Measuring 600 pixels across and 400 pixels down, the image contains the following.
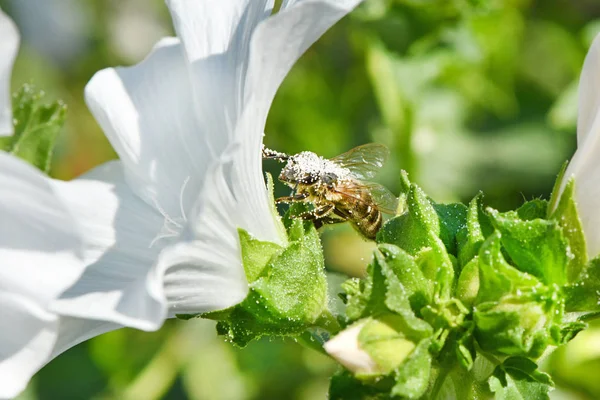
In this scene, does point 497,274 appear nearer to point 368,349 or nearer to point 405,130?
point 368,349

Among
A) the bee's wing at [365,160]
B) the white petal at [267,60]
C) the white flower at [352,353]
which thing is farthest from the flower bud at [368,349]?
the bee's wing at [365,160]

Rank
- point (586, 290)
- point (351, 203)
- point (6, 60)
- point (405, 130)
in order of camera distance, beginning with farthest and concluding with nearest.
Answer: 1. point (405, 130)
2. point (351, 203)
3. point (586, 290)
4. point (6, 60)

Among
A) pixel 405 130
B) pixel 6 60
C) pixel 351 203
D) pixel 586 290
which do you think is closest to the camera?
pixel 6 60

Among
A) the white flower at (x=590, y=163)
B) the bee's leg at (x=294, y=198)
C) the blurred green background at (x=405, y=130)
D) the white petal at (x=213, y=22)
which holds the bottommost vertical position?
the blurred green background at (x=405, y=130)

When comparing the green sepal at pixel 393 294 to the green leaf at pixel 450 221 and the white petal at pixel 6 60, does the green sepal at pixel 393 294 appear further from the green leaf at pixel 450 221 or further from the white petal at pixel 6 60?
the white petal at pixel 6 60

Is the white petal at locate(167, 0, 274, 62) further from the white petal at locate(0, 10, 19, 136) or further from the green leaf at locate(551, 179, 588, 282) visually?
the green leaf at locate(551, 179, 588, 282)

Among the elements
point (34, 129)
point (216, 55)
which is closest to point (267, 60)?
point (216, 55)

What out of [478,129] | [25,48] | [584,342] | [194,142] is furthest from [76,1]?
[194,142]
